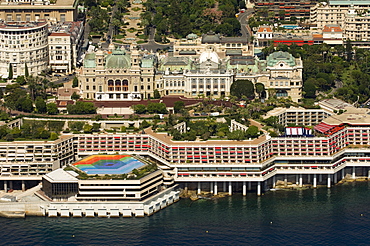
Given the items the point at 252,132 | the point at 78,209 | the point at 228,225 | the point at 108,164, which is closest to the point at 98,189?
the point at 78,209

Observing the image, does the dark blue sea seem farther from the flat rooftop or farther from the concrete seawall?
the flat rooftop

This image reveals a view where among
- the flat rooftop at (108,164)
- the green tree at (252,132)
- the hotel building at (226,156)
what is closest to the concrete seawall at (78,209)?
the flat rooftop at (108,164)

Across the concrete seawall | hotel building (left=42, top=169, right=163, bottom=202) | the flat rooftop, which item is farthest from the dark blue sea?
the flat rooftop

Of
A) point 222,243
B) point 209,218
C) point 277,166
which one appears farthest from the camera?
point 277,166

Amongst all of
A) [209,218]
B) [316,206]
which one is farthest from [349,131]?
[209,218]

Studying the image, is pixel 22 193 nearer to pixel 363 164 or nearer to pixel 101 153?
pixel 101 153

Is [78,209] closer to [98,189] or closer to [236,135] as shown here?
[98,189]

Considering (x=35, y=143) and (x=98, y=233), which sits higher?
(x=35, y=143)
